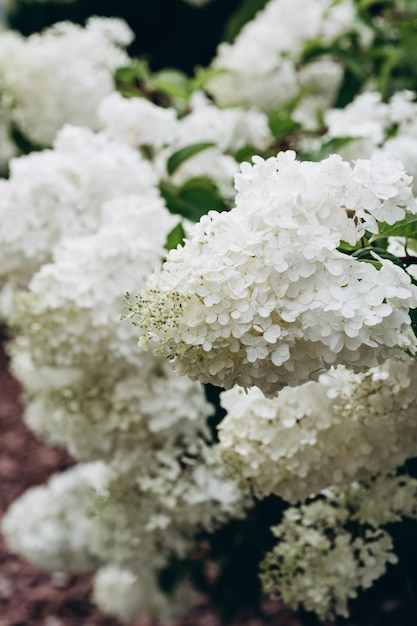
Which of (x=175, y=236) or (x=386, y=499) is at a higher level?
(x=175, y=236)

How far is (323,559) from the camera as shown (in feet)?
3.68

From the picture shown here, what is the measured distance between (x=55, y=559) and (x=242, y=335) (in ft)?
4.80

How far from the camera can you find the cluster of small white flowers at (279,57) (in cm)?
195

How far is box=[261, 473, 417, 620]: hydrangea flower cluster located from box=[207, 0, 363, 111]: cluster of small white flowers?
43.3 inches

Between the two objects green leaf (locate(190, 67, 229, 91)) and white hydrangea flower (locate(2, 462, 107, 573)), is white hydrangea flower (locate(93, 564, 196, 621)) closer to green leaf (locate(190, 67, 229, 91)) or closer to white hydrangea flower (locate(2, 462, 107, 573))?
white hydrangea flower (locate(2, 462, 107, 573))

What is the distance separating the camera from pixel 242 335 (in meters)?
0.74

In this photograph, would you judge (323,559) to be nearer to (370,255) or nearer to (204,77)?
(370,255)

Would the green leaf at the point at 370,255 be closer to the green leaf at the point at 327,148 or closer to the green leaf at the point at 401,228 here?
the green leaf at the point at 401,228

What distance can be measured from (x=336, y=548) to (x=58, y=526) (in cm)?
110

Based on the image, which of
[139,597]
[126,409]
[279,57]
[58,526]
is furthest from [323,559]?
[279,57]

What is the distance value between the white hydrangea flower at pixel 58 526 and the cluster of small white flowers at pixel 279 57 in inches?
36.4

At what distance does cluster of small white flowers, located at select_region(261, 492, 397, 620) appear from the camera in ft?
3.65

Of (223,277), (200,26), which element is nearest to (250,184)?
(223,277)

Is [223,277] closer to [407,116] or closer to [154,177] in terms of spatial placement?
[154,177]
